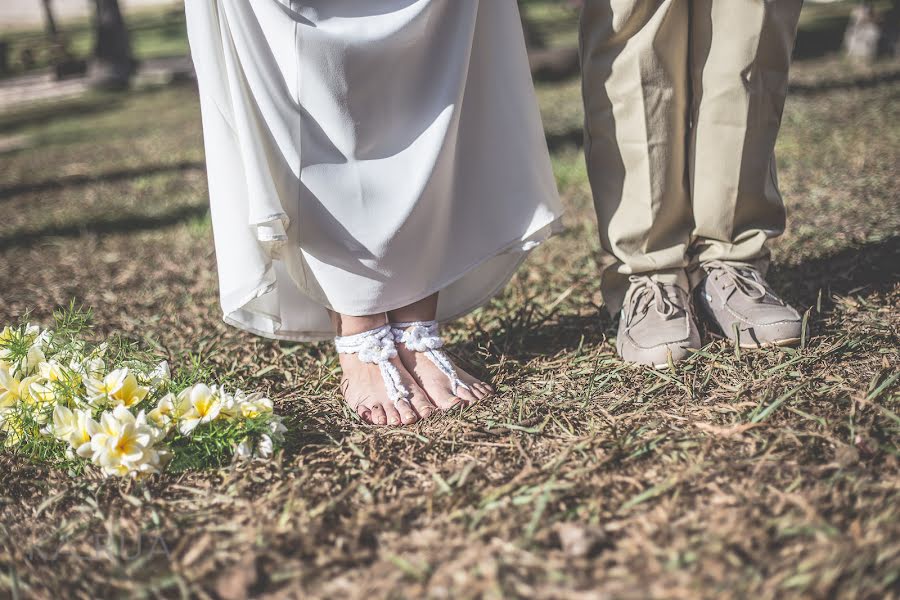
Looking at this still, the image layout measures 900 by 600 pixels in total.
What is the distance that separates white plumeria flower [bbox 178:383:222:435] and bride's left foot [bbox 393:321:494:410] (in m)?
0.49

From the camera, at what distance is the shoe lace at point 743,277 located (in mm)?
1938

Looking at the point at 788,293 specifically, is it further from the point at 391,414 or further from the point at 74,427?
the point at 74,427

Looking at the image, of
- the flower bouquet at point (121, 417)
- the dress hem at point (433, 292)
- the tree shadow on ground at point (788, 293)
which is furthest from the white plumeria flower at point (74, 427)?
the tree shadow on ground at point (788, 293)

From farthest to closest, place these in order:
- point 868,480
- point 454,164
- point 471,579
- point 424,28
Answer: point 454,164, point 424,28, point 868,480, point 471,579

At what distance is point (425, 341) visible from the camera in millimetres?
1872

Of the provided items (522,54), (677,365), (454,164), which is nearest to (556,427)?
(677,365)

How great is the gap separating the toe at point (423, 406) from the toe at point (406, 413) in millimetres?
12

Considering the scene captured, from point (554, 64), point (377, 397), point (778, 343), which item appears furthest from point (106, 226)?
point (554, 64)

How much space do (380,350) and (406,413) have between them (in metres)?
0.18

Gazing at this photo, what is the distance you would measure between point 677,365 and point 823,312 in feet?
1.72

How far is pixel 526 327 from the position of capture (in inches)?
A: 88.1

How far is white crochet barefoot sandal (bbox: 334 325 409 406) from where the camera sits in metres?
1.82

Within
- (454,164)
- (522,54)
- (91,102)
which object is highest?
(522,54)

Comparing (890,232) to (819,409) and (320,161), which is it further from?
(320,161)
